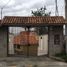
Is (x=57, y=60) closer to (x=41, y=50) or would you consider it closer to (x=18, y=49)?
(x=18, y=49)

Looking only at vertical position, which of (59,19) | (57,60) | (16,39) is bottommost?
(57,60)

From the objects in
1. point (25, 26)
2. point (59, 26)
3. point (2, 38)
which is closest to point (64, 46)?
point (59, 26)

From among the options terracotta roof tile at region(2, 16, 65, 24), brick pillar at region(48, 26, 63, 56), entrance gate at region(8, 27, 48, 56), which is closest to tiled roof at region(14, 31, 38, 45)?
entrance gate at region(8, 27, 48, 56)

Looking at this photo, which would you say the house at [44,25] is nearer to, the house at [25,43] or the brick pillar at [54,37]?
the brick pillar at [54,37]

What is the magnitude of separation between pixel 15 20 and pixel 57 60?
605cm

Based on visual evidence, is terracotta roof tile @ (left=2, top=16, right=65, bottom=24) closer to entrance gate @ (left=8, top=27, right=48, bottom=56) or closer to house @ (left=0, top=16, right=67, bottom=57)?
house @ (left=0, top=16, right=67, bottom=57)

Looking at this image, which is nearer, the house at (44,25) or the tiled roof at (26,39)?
the house at (44,25)

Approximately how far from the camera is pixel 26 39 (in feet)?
96.4

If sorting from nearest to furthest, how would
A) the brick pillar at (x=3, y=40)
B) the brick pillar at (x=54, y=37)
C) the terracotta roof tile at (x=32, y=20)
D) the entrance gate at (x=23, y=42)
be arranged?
the terracotta roof tile at (x=32, y=20) → the brick pillar at (x=3, y=40) → the brick pillar at (x=54, y=37) → the entrance gate at (x=23, y=42)

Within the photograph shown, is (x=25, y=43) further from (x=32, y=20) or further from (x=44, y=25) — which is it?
(x=44, y=25)

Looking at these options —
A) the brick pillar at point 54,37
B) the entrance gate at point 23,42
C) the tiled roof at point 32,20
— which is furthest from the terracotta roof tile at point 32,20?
the entrance gate at point 23,42

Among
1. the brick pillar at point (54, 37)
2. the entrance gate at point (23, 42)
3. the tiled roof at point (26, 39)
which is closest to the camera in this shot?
the brick pillar at point (54, 37)

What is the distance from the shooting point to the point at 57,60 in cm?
2506

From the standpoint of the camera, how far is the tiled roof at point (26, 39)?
29.3 m
